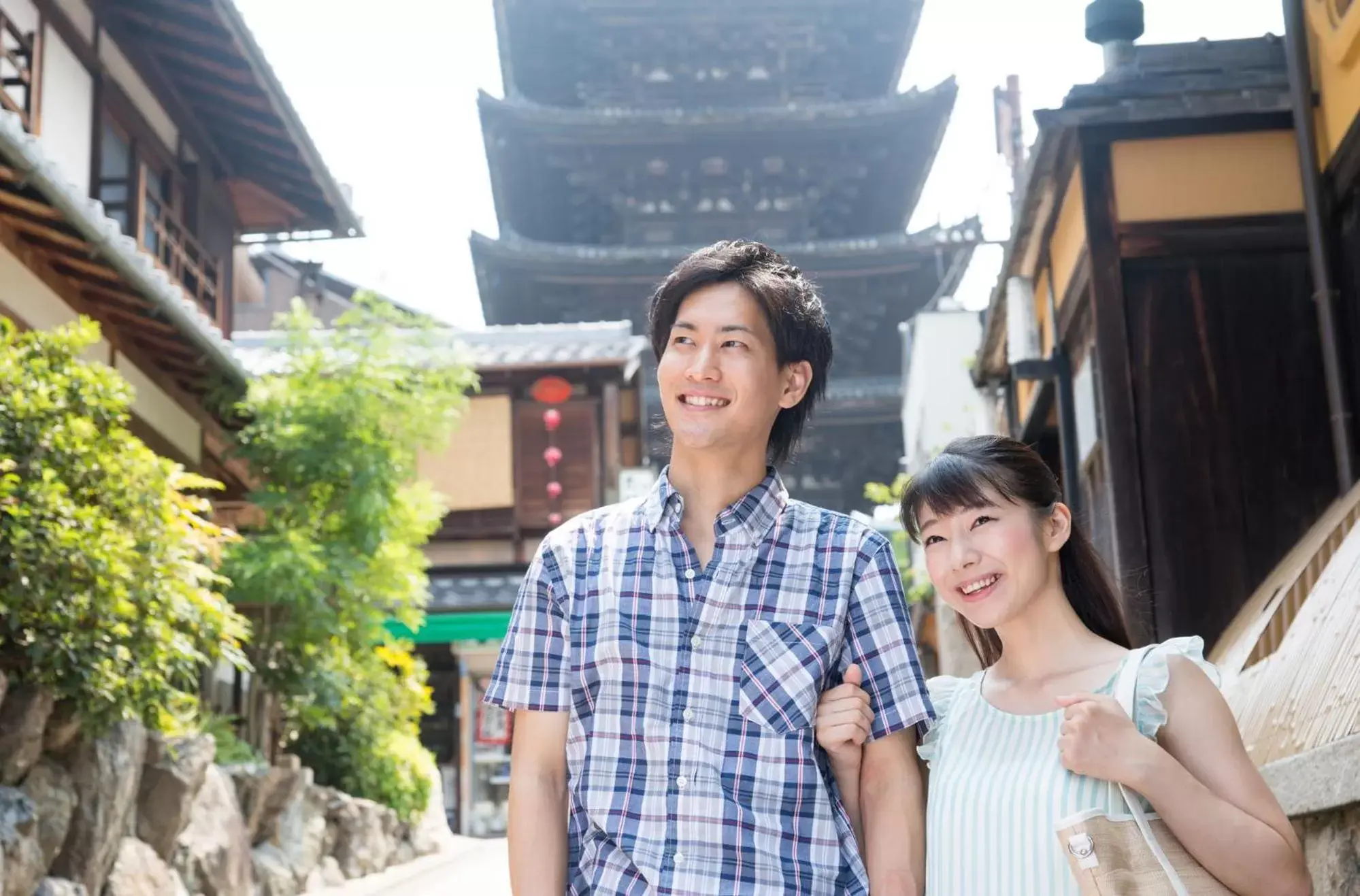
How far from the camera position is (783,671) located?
2566mm

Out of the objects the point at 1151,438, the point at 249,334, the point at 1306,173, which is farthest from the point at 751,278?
the point at 249,334

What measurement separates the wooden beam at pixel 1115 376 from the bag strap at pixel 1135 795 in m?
4.65

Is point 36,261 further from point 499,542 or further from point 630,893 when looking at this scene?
point 499,542

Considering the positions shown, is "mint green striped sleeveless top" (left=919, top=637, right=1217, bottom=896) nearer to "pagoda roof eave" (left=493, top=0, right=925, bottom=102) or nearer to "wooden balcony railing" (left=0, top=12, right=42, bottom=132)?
"wooden balcony railing" (left=0, top=12, right=42, bottom=132)

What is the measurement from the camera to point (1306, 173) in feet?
21.1

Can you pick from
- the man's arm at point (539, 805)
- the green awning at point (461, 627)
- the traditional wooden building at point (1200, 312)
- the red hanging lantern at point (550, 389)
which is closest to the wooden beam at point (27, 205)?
the traditional wooden building at point (1200, 312)

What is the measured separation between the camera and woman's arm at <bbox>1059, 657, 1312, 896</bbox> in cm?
231

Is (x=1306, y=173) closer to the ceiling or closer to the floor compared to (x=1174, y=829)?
closer to the ceiling

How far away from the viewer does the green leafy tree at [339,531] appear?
13469 mm

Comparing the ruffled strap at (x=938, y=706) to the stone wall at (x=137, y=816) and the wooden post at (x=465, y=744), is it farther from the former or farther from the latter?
the wooden post at (x=465, y=744)

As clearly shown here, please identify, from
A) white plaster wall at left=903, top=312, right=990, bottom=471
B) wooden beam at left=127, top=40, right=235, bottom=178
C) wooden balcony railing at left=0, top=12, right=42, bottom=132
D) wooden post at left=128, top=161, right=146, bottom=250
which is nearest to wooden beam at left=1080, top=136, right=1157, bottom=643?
wooden balcony railing at left=0, top=12, right=42, bottom=132

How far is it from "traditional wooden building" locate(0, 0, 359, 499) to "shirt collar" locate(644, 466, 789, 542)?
6.97m

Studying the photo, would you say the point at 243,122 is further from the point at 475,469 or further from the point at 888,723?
the point at 888,723

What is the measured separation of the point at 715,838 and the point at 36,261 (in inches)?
384
